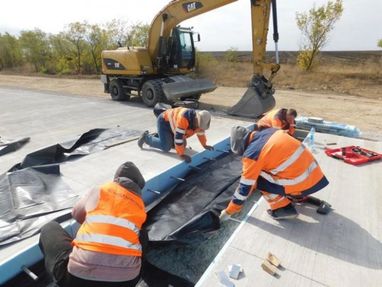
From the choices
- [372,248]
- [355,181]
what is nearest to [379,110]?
[355,181]

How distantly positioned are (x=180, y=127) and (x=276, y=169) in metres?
1.76

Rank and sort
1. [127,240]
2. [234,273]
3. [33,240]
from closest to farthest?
[127,240]
[234,273]
[33,240]

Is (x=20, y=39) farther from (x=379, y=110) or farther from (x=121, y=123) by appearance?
(x=379, y=110)

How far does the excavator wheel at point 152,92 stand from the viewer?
8.27 m

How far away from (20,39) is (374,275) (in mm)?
26710

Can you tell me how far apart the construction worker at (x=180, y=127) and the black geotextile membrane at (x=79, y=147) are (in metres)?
0.89

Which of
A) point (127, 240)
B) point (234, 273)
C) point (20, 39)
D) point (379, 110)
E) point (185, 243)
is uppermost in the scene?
point (20, 39)

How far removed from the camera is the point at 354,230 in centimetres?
246

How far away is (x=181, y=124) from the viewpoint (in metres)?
3.85

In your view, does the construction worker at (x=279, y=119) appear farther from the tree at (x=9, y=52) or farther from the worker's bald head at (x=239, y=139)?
the tree at (x=9, y=52)

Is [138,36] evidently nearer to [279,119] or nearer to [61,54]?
[61,54]

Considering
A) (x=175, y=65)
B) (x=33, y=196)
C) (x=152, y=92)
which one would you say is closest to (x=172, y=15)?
(x=175, y=65)

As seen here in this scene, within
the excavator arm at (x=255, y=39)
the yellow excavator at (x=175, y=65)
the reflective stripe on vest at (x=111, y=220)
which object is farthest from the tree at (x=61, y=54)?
the reflective stripe on vest at (x=111, y=220)

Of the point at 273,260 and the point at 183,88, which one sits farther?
the point at 183,88
